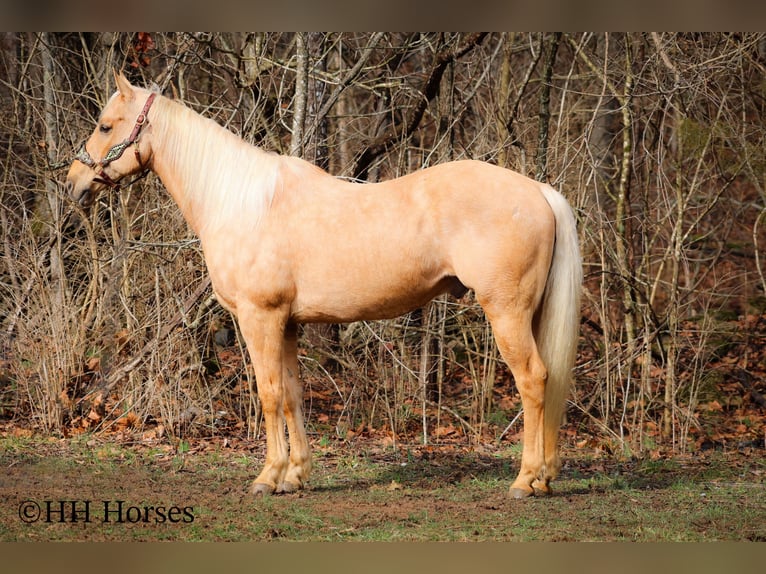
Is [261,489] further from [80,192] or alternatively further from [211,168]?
[80,192]

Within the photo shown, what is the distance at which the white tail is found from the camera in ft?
17.3

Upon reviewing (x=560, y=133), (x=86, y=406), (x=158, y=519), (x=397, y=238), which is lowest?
(x=158, y=519)

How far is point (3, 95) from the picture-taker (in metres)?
8.88

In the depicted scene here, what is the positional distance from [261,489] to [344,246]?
5.23 ft

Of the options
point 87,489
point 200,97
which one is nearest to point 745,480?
point 87,489

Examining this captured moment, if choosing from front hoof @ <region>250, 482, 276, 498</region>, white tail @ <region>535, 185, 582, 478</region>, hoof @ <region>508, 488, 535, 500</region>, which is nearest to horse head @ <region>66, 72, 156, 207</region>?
front hoof @ <region>250, 482, 276, 498</region>

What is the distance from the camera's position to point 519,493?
208 inches

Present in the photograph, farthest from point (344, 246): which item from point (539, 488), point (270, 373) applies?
point (539, 488)

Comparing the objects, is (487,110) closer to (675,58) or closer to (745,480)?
(675,58)

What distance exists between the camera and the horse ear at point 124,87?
5.64 meters

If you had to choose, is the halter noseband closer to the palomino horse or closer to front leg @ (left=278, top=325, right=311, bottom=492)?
the palomino horse

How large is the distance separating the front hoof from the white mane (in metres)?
1.64

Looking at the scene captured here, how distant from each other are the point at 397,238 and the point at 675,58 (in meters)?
3.88

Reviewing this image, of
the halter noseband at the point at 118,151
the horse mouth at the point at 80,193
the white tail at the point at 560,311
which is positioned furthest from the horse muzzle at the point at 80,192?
the white tail at the point at 560,311
